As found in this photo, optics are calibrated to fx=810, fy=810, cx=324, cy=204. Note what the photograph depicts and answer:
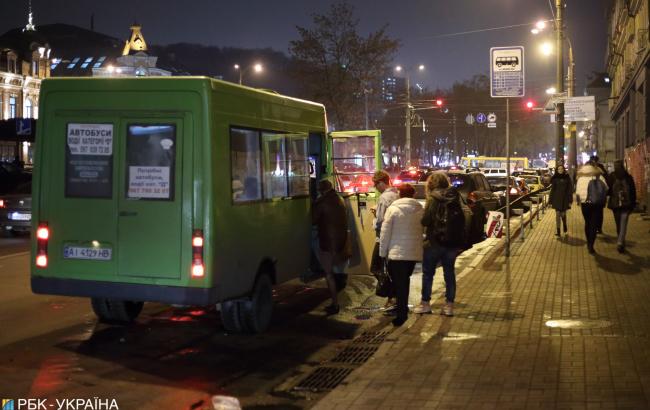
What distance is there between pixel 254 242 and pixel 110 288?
1718 mm

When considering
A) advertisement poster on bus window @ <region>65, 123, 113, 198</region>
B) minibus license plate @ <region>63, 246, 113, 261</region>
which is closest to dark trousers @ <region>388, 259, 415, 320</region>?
minibus license plate @ <region>63, 246, 113, 261</region>

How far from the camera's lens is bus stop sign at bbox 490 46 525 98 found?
15156mm

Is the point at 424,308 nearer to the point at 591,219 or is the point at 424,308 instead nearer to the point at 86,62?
the point at 591,219

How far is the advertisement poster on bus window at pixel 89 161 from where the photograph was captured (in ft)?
28.2

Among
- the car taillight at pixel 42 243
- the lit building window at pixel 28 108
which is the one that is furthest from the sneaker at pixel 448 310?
the lit building window at pixel 28 108

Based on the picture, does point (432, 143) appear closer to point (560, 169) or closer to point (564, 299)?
point (560, 169)

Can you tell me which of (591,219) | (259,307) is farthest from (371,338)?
(591,219)

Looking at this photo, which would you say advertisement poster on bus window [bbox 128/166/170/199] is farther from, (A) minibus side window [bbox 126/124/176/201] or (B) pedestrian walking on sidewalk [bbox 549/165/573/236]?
(B) pedestrian walking on sidewalk [bbox 549/165/573/236]

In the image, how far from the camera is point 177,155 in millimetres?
8312

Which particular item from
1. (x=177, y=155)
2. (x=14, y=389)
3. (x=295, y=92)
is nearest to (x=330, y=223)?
(x=177, y=155)

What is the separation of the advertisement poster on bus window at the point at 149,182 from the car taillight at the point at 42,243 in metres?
1.09

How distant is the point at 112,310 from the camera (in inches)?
390

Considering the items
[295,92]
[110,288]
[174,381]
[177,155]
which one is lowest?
[174,381]

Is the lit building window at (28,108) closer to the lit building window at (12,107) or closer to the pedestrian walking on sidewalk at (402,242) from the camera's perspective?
the lit building window at (12,107)
